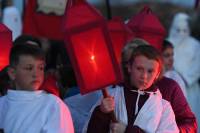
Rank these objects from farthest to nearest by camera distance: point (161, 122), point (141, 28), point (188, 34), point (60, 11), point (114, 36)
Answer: point (188, 34) < point (60, 11) < point (141, 28) < point (114, 36) < point (161, 122)

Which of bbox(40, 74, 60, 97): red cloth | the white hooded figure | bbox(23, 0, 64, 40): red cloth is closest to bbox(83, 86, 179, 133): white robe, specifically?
bbox(40, 74, 60, 97): red cloth

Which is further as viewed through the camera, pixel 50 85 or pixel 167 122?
pixel 50 85

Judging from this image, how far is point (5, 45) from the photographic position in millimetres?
4961

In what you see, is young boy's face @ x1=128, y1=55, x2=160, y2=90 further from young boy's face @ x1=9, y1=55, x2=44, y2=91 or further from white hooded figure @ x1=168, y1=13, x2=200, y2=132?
white hooded figure @ x1=168, y1=13, x2=200, y2=132

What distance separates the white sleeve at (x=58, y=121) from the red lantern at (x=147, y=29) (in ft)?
7.16

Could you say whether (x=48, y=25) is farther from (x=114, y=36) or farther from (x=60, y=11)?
(x=114, y=36)

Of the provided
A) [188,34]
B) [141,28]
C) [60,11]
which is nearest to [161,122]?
[141,28]

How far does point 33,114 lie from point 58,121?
155mm

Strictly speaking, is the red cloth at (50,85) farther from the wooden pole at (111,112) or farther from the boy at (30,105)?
the wooden pole at (111,112)

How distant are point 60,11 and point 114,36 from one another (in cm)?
188

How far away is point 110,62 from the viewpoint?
4.25m

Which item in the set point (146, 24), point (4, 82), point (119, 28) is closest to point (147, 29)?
point (146, 24)

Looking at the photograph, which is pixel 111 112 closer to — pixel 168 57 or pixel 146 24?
pixel 146 24

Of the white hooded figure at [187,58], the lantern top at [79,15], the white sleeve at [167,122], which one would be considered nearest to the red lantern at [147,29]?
the white sleeve at [167,122]
